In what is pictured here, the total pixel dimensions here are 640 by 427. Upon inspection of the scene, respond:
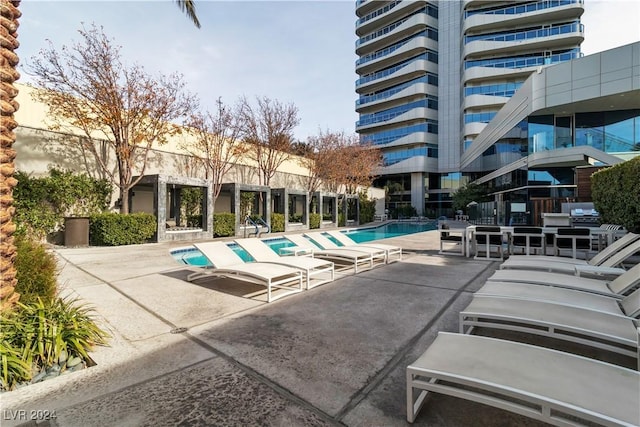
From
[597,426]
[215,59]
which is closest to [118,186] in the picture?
[215,59]

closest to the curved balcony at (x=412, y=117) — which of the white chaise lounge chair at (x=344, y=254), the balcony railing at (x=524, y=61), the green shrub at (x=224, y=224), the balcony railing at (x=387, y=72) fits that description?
the balcony railing at (x=524, y=61)

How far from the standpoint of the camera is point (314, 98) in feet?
73.0

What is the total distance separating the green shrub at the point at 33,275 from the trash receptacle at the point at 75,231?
9.22 metres

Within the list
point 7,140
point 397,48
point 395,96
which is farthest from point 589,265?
point 397,48

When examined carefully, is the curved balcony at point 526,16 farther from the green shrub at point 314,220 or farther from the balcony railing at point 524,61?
the green shrub at point 314,220

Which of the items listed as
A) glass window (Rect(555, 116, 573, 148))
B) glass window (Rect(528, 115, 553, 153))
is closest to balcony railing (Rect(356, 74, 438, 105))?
glass window (Rect(528, 115, 553, 153))

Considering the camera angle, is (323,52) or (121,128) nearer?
(121,128)

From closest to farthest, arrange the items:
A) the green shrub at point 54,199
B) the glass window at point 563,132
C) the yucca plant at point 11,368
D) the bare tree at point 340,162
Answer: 1. the yucca plant at point 11,368
2. the green shrub at point 54,199
3. the glass window at point 563,132
4. the bare tree at point 340,162

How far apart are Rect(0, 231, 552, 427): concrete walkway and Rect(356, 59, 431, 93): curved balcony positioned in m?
46.5

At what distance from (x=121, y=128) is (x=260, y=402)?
14282 mm

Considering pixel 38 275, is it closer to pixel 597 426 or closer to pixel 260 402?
pixel 260 402

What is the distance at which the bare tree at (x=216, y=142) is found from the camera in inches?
688

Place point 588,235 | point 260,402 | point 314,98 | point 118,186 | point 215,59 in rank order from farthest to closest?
point 314,98 < point 118,186 < point 215,59 < point 588,235 < point 260,402

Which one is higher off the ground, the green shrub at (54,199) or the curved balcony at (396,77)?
the curved balcony at (396,77)
